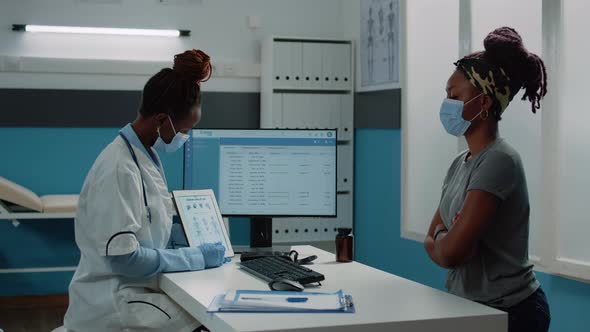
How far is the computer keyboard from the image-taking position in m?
2.13

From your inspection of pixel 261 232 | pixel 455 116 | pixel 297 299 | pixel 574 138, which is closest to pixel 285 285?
pixel 297 299

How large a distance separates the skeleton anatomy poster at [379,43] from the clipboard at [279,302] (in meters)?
2.73

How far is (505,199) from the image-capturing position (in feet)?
6.54

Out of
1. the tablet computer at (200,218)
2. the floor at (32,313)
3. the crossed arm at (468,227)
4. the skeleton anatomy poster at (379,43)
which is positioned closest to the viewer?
the crossed arm at (468,227)

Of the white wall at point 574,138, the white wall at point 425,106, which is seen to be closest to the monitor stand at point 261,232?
the white wall at point 574,138

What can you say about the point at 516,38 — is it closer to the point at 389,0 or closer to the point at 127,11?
the point at 389,0

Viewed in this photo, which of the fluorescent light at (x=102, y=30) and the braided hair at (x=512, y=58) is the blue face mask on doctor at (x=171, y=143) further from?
the fluorescent light at (x=102, y=30)

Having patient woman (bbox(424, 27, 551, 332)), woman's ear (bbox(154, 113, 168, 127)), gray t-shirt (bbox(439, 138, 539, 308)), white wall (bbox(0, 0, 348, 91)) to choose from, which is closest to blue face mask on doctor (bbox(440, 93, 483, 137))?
patient woman (bbox(424, 27, 551, 332))

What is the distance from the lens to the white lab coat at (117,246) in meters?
2.13

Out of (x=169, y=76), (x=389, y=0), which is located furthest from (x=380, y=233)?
(x=169, y=76)

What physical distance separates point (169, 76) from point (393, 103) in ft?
7.86

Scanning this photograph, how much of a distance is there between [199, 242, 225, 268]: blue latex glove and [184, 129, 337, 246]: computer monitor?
45cm

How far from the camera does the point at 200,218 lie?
2.56m

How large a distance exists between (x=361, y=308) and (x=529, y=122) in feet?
5.99
